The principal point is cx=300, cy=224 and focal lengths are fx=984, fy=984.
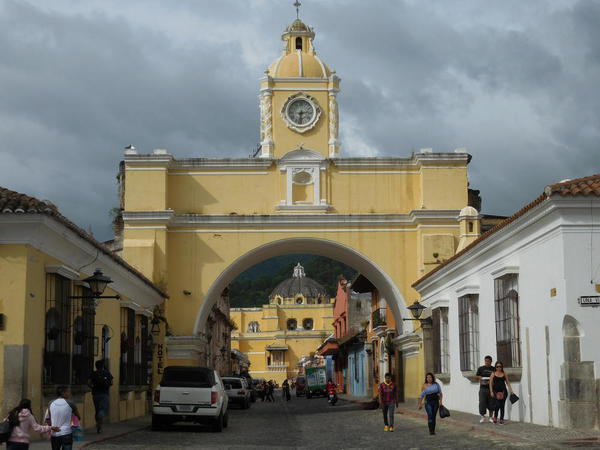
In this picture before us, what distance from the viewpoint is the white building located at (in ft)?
49.1

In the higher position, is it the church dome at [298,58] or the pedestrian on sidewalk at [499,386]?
the church dome at [298,58]

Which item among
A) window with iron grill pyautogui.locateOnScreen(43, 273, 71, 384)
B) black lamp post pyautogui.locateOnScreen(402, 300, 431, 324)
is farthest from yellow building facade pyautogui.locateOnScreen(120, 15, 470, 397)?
window with iron grill pyautogui.locateOnScreen(43, 273, 71, 384)

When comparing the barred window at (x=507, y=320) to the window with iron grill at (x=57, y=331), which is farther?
the barred window at (x=507, y=320)

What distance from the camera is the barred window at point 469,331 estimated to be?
2148 centimetres

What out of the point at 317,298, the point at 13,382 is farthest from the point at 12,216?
the point at 317,298

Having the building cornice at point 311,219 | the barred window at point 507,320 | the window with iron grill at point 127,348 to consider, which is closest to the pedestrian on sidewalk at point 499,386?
the barred window at point 507,320

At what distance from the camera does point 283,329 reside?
352 feet

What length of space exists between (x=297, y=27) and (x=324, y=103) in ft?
9.31

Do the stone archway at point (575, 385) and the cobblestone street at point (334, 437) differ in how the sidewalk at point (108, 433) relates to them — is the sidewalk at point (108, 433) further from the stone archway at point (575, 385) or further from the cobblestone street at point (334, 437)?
the stone archway at point (575, 385)

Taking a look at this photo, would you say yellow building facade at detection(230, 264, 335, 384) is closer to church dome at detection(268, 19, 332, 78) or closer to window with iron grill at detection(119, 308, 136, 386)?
church dome at detection(268, 19, 332, 78)

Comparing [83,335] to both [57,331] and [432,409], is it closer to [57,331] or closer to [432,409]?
[57,331]

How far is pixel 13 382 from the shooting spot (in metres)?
14.6

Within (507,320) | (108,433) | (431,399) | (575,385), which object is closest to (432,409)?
(431,399)

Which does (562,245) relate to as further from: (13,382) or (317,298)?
(317,298)
